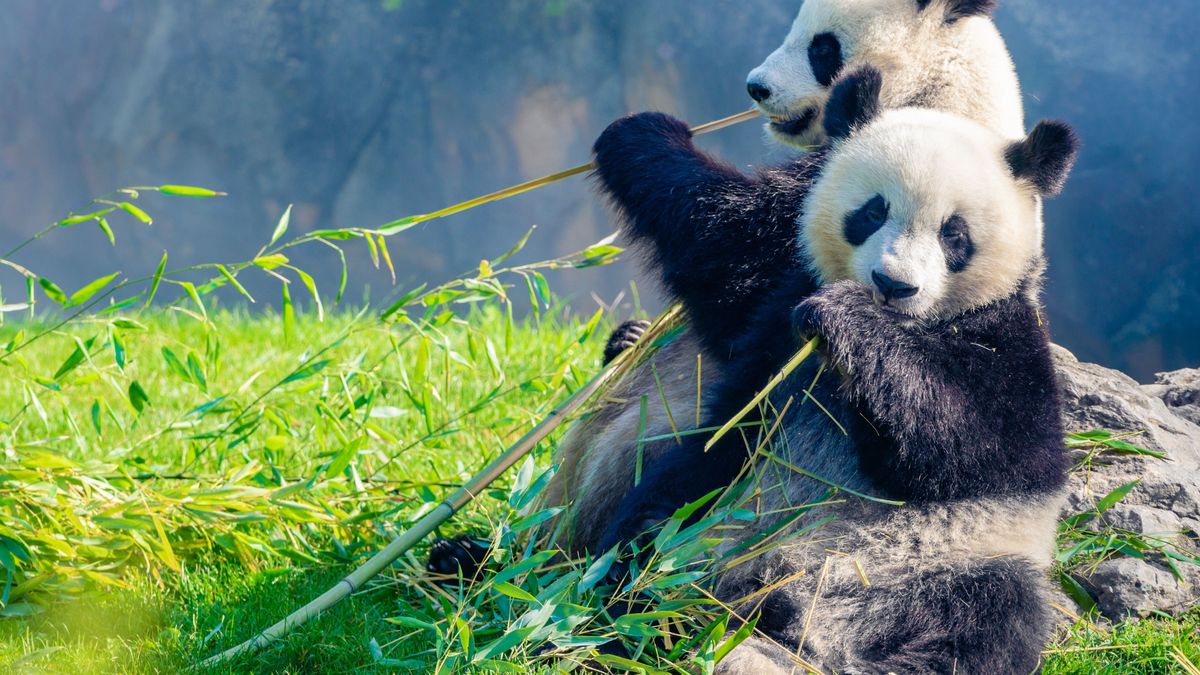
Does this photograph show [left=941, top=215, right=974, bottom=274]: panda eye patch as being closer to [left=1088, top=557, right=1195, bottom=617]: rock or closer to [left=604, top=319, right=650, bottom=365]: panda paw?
[left=1088, top=557, right=1195, bottom=617]: rock

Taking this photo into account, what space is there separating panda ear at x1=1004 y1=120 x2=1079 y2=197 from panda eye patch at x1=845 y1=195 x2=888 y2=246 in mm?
366

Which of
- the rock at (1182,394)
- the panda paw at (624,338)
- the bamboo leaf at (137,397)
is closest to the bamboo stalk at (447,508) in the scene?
the panda paw at (624,338)

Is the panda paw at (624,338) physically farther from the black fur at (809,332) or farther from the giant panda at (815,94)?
the black fur at (809,332)

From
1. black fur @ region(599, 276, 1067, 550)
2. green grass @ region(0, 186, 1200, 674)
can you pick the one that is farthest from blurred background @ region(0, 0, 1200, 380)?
black fur @ region(599, 276, 1067, 550)

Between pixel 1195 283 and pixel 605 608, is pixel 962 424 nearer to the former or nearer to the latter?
pixel 605 608

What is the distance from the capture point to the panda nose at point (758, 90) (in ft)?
10.7

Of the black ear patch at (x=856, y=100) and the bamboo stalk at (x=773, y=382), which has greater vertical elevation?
the black ear patch at (x=856, y=100)

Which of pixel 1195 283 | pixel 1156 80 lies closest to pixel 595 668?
pixel 1195 283

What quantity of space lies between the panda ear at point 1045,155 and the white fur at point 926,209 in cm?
3

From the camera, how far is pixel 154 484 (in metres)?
4.05

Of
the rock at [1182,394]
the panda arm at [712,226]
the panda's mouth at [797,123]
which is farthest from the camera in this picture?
the rock at [1182,394]

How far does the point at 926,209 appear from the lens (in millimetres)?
2521

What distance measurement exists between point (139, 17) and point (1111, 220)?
7593 millimetres

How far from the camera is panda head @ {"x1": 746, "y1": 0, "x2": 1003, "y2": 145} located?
3.17 metres
